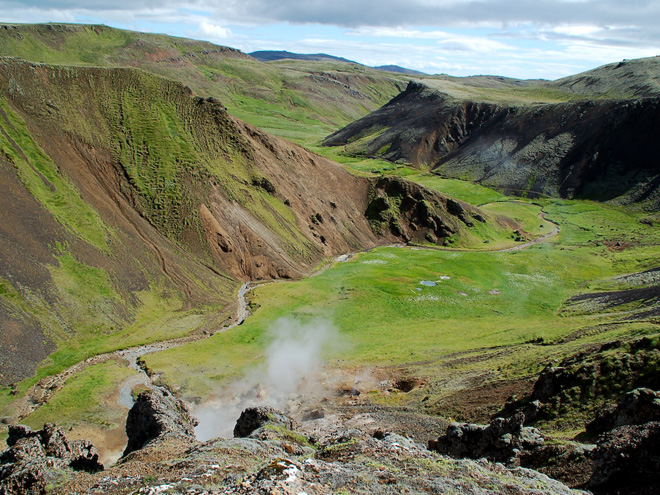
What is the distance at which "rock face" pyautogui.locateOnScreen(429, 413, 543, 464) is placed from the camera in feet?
91.9

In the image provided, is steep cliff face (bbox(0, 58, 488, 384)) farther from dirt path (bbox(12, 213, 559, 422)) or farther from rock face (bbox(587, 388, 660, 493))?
rock face (bbox(587, 388, 660, 493))

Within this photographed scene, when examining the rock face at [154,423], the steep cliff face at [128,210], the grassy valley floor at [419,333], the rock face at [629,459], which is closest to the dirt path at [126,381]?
the grassy valley floor at [419,333]

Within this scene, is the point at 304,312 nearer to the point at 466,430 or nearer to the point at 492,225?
the point at 466,430

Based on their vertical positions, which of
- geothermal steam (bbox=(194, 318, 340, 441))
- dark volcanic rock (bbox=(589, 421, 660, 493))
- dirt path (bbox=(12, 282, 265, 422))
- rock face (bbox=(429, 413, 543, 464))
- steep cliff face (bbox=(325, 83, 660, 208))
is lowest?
dirt path (bbox=(12, 282, 265, 422))

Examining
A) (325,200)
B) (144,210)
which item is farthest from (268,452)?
(325,200)

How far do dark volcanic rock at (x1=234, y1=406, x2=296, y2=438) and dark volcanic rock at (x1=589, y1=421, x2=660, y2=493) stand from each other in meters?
18.4

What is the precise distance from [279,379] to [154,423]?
17197 millimetres

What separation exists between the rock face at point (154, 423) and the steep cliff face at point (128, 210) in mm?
17915

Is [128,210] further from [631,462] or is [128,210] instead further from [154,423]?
[631,462]

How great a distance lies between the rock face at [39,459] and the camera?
880 inches

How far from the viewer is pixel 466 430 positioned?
100.0 feet

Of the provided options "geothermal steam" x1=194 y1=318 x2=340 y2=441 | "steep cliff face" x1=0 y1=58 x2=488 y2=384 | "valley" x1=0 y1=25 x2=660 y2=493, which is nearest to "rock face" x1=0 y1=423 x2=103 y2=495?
"valley" x1=0 y1=25 x2=660 y2=493

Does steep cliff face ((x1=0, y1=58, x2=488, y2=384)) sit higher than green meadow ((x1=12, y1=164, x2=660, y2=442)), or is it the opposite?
steep cliff face ((x1=0, y1=58, x2=488, y2=384))

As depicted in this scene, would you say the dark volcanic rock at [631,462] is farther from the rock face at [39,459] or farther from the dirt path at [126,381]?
the dirt path at [126,381]
